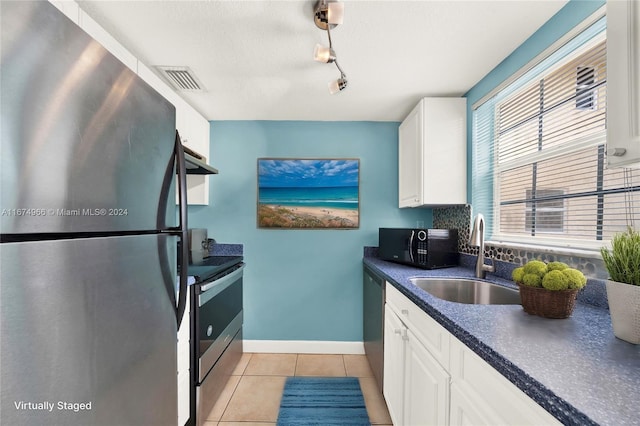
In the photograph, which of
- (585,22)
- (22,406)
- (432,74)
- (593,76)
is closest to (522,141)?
(593,76)

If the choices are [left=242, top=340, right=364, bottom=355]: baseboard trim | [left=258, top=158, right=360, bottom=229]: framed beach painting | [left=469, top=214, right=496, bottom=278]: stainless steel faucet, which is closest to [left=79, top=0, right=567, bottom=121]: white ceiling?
[left=258, top=158, right=360, bottom=229]: framed beach painting

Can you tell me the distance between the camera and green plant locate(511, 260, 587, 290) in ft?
3.02

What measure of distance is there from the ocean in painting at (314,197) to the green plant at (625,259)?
1881 millimetres

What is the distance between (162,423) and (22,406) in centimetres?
52

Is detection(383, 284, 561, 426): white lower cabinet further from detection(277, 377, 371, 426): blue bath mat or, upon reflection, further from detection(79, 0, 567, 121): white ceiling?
detection(79, 0, 567, 121): white ceiling

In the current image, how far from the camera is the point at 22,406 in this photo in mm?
464

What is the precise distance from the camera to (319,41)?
148 centimetres

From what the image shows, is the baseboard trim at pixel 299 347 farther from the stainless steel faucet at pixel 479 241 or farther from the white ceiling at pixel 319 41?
the white ceiling at pixel 319 41

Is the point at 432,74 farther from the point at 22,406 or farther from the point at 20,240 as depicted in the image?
the point at 22,406

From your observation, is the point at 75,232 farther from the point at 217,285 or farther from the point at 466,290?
the point at 466,290

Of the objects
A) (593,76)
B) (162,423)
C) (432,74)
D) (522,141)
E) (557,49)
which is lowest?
(162,423)

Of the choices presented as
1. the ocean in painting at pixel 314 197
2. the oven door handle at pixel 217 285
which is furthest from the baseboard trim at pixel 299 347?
the ocean in painting at pixel 314 197

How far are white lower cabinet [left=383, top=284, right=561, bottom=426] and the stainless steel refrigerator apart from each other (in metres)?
1.00

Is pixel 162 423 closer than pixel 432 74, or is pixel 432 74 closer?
pixel 162 423
